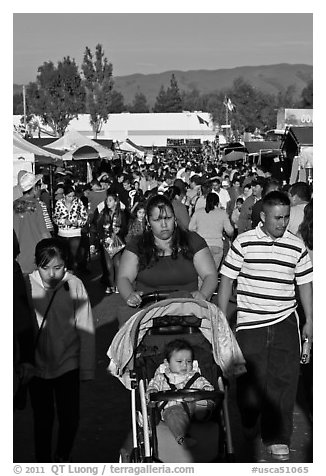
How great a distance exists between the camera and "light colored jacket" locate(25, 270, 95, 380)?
21.2ft

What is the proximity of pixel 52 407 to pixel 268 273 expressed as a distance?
1870mm

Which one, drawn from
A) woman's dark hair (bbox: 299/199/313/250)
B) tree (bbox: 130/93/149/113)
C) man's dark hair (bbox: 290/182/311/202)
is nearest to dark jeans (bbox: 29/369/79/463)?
woman's dark hair (bbox: 299/199/313/250)

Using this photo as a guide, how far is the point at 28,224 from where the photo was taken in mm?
12258

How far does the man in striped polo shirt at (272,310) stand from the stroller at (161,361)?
66 cm

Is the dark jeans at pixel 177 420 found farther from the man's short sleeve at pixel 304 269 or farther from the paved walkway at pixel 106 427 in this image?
the man's short sleeve at pixel 304 269

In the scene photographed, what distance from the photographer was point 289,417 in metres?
7.38

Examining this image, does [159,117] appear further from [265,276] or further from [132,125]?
[265,276]

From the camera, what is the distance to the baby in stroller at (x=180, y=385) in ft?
20.4

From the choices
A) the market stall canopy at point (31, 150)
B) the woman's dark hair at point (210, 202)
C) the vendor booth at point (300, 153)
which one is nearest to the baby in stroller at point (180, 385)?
the woman's dark hair at point (210, 202)

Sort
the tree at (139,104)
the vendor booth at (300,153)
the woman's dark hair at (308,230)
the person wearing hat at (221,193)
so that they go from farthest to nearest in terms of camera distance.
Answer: the tree at (139,104), the vendor booth at (300,153), the person wearing hat at (221,193), the woman's dark hair at (308,230)

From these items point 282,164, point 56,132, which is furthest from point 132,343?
point 56,132

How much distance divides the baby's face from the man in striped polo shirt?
3.08ft

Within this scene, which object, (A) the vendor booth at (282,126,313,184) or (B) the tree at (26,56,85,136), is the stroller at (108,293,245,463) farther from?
(B) the tree at (26,56,85,136)
